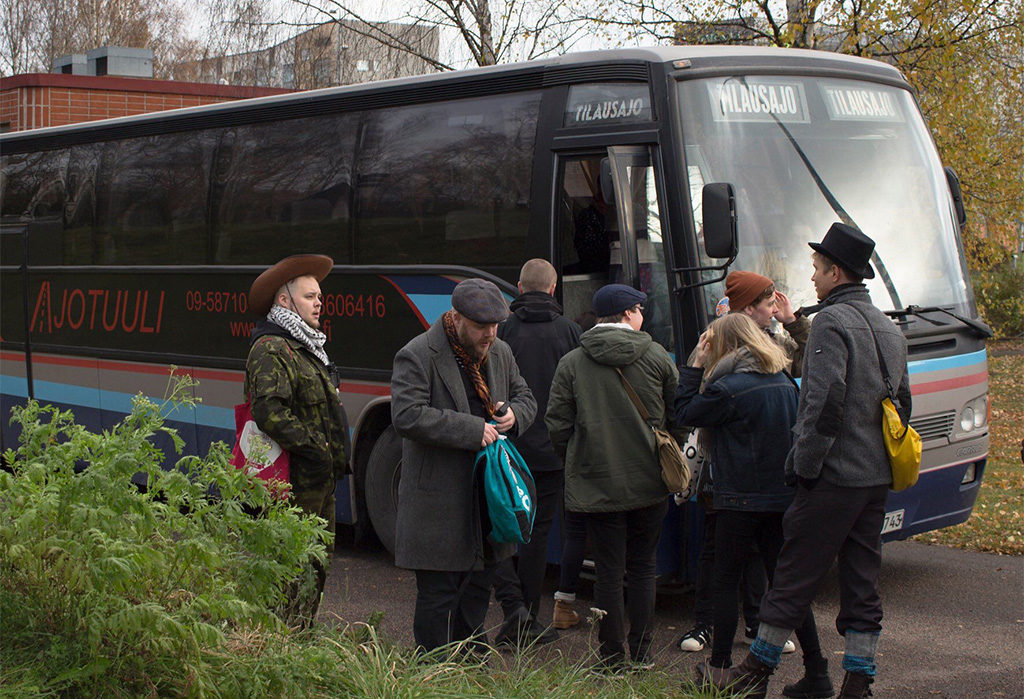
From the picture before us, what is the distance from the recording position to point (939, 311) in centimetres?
727

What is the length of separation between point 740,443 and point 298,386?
1939 mm

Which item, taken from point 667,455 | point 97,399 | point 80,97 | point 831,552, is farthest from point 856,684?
point 80,97

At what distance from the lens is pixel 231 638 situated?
4.18m

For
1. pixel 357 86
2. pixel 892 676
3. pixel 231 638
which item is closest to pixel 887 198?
pixel 892 676

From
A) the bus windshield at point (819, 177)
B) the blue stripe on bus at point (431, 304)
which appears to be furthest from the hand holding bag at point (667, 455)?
the blue stripe on bus at point (431, 304)

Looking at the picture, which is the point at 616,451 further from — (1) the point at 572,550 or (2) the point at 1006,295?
(2) the point at 1006,295

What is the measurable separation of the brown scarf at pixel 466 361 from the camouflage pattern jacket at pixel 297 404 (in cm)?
59

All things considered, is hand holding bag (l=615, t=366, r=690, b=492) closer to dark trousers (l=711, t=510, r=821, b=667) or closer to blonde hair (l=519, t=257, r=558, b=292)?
dark trousers (l=711, t=510, r=821, b=667)

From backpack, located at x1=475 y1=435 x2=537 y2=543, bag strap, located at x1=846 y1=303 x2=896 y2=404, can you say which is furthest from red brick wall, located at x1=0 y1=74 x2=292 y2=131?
bag strap, located at x1=846 y1=303 x2=896 y2=404

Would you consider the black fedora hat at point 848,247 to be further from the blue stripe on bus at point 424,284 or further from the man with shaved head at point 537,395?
the blue stripe on bus at point 424,284

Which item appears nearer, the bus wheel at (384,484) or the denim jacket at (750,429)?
the denim jacket at (750,429)

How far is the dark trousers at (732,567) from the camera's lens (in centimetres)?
549

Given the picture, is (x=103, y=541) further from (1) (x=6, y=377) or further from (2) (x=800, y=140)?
(1) (x=6, y=377)

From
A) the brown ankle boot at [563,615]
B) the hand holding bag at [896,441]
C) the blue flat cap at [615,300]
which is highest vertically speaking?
the blue flat cap at [615,300]
